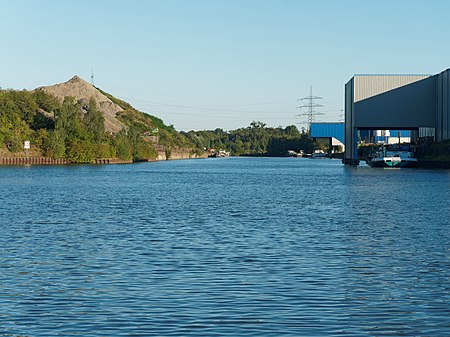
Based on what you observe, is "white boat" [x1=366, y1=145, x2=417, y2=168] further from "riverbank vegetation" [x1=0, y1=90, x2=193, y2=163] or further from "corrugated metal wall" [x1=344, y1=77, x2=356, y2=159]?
"riverbank vegetation" [x1=0, y1=90, x2=193, y2=163]

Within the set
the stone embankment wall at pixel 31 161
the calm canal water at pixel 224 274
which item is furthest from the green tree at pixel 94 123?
the calm canal water at pixel 224 274

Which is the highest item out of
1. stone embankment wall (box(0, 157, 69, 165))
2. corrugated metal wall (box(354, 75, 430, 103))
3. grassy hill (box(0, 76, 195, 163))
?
corrugated metal wall (box(354, 75, 430, 103))

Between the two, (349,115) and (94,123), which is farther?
(94,123)

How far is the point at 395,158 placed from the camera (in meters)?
140

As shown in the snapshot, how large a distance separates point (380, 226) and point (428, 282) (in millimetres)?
16408

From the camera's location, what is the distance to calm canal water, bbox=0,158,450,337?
16422 mm

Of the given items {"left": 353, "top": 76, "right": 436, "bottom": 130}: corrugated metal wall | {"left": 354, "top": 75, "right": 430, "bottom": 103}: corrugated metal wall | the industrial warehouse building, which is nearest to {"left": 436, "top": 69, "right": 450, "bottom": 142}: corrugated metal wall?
the industrial warehouse building

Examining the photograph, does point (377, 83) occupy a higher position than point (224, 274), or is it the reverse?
point (377, 83)

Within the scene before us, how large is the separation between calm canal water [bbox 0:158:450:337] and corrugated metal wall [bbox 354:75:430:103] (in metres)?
81.9

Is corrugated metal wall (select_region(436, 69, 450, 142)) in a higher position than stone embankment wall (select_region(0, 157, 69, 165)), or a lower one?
higher

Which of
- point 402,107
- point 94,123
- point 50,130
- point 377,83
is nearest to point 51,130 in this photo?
point 50,130

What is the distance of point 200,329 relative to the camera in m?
15.8

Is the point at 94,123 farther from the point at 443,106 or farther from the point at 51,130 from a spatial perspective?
the point at 443,106

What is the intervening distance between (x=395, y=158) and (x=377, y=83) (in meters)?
18.7
